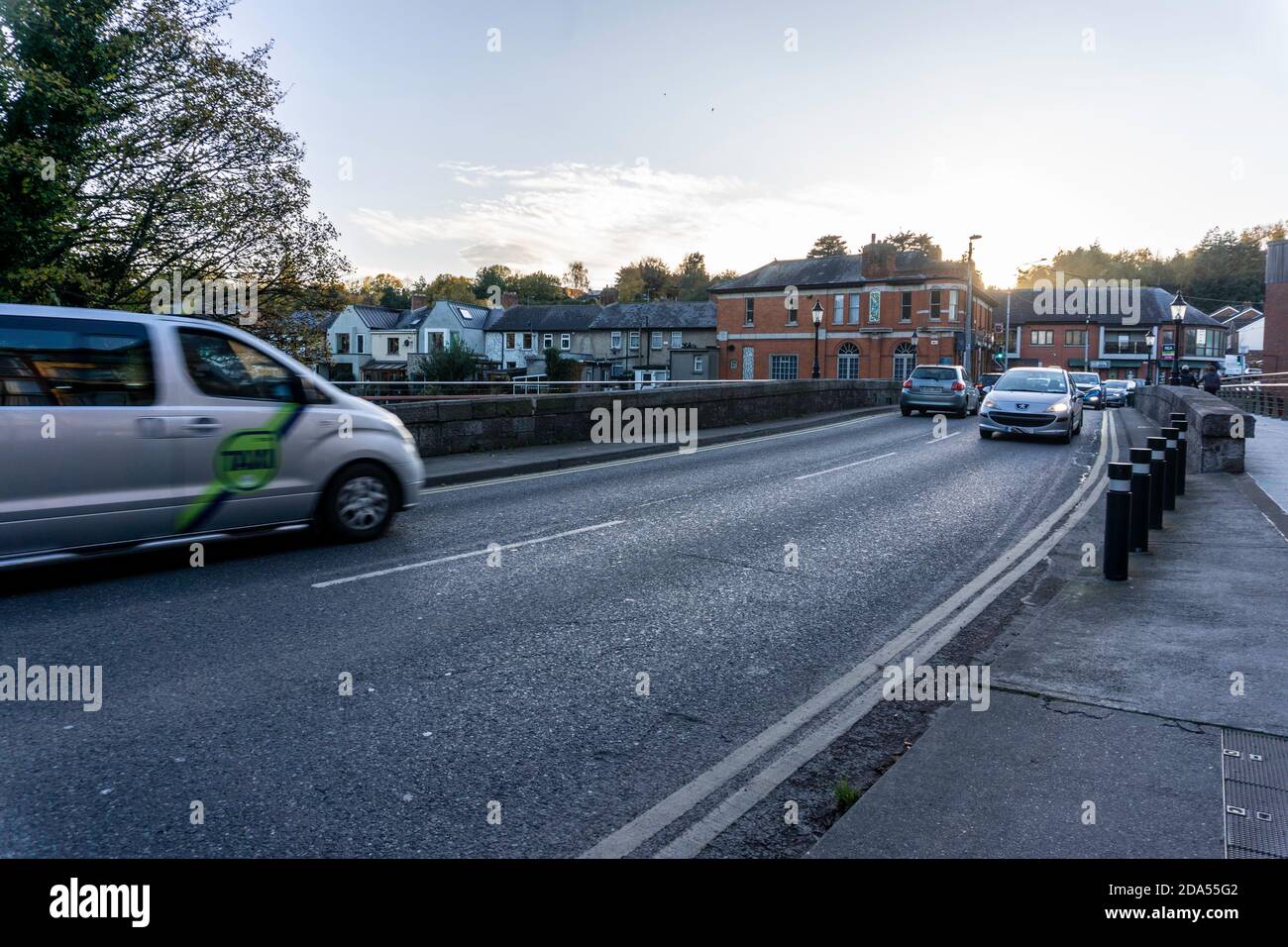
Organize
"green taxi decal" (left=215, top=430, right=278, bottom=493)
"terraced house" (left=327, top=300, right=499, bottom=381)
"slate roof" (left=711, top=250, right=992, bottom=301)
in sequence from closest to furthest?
"green taxi decal" (left=215, top=430, right=278, bottom=493)
"slate roof" (left=711, top=250, right=992, bottom=301)
"terraced house" (left=327, top=300, right=499, bottom=381)

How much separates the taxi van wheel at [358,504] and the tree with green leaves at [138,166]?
506 inches

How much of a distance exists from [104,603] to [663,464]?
32.9 ft

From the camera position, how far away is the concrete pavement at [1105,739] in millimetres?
3148

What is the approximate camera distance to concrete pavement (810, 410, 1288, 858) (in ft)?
10.3

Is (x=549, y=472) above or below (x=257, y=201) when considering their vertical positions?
below

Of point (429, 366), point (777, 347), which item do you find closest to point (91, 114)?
point (429, 366)

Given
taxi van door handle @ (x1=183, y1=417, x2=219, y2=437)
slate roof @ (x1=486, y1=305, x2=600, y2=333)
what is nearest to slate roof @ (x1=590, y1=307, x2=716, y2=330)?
slate roof @ (x1=486, y1=305, x2=600, y2=333)

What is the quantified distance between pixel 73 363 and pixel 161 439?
80 centimetres

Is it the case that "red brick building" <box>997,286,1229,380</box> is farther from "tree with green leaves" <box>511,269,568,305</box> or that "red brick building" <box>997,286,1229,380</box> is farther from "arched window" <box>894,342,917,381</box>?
"tree with green leaves" <box>511,269,568,305</box>

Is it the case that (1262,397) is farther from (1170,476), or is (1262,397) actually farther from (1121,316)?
(1121,316)

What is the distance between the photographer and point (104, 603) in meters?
6.12

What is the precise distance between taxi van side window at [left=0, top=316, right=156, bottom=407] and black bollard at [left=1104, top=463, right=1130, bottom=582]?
7579mm

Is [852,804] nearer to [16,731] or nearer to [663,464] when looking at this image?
[16,731]
